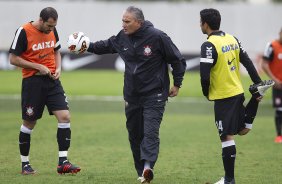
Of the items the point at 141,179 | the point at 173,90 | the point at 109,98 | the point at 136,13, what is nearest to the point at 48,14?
the point at 136,13

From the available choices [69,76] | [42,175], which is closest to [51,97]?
[42,175]

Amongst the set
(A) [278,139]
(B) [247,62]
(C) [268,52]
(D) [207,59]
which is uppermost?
(D) [207,59]

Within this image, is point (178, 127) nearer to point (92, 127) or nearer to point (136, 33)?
point (92, 127)

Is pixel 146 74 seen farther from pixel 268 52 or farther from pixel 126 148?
pixel 268 52

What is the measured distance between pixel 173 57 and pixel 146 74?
1.40 ft

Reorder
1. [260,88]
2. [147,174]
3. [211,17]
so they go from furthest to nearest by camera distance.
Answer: [260,88], [211,17], [147,174]

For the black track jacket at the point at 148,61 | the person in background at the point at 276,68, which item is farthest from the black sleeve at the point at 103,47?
the person in background at the point at 276,68

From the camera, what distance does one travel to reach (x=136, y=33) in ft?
30.2

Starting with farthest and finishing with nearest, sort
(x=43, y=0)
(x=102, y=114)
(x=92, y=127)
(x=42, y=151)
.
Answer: (x=43, y=0) < (x=102, y=114) < (x=92, y=127) < (x=42, y=151)

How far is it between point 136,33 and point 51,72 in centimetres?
168

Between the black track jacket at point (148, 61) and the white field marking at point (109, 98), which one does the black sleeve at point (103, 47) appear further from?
the white field marking at point (109, 98)

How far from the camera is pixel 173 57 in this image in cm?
923

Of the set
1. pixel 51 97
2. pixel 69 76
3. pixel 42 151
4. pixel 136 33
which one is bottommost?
pixel 69 76

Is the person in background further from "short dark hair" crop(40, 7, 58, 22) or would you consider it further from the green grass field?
"short dark hair" crop(40, 7, 58, 22)
